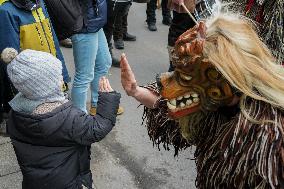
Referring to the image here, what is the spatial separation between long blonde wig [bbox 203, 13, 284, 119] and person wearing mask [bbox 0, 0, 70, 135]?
1610mm

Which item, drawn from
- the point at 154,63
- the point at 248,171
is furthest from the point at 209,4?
the point at 154,63

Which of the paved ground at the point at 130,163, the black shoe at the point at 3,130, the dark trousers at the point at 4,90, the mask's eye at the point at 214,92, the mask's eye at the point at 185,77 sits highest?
the mask's eye at the point at 185,77

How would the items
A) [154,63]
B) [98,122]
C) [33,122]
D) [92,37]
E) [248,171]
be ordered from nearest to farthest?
[248,171] → [33,122] → [98,122] → [92,37] → [154,63]

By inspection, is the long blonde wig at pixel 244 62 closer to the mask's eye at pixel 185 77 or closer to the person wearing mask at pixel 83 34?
the mask's eye at pixel 185 77

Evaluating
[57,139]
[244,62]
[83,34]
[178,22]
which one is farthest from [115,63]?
[244,62]

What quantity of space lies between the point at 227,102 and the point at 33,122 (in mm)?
928

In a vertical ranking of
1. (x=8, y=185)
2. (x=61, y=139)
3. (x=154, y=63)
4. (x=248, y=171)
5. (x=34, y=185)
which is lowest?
(x=154, y=63)

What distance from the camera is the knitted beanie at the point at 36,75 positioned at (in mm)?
1991

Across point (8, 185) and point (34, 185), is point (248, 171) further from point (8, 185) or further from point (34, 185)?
point (8, 185)

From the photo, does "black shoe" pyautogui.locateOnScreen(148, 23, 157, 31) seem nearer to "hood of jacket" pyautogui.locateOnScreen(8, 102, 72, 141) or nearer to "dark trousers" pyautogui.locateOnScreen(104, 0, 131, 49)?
"dark trousers" pyautogui.locateOnScreen(104, 0, 131, 49)

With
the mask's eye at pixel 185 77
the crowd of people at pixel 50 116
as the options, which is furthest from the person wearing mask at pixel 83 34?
the mask's eye at pixel 185 77

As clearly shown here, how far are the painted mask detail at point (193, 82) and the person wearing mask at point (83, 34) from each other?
5.78ft

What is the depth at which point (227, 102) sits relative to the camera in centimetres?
153

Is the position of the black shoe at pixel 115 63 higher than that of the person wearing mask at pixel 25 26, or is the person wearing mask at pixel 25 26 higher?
the person wearing mask at pixel 25 26
